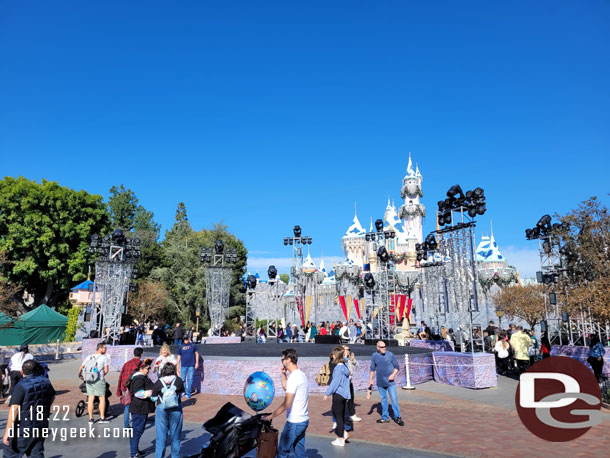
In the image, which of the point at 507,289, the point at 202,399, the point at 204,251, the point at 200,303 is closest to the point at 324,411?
the point at 202,399

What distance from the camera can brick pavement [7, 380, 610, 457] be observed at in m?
6.07

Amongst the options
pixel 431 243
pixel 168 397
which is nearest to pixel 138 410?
pixel 168 397

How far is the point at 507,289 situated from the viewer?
4000cm

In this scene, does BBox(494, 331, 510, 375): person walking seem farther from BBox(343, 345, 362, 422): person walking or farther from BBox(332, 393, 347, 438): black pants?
BBox(332, 393, 347, 438): black pants

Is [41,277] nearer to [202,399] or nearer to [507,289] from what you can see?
[202,399]

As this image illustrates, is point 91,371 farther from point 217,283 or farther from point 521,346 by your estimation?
point 217,283

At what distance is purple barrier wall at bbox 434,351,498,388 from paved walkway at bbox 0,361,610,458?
1.08 ft

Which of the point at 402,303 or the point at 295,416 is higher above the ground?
the point at 402,303

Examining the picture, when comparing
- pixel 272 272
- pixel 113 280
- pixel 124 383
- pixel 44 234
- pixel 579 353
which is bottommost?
pixel 579 353

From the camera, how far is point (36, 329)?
24.0 meters

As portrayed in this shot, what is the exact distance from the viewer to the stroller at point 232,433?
397 centimetres

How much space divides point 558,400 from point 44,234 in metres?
34.0

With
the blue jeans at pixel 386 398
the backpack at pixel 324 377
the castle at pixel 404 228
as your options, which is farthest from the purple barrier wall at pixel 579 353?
the castle at pixel 404 228

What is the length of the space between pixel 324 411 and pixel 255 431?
5.04 m
